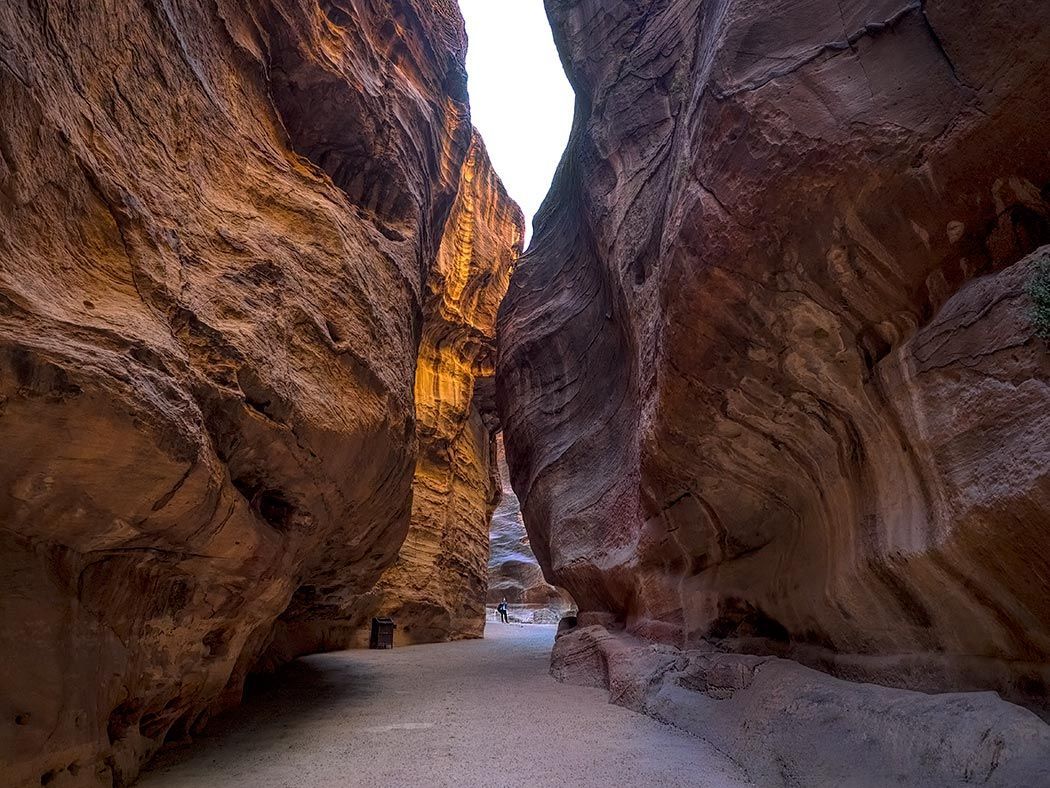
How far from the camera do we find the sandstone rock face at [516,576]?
37375 millimetres

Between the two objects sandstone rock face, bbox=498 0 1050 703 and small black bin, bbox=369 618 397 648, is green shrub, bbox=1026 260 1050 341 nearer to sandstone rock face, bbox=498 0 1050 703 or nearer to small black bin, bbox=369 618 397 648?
sandstone rock face, bbox=498 0 1050 703

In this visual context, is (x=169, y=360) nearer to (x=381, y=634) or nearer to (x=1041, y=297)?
(x=1041, y=297)

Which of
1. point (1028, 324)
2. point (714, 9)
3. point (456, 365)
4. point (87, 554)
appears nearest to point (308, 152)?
point (714, 9)

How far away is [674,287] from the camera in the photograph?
5480mm

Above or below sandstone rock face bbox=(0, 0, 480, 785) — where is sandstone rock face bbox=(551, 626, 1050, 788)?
below

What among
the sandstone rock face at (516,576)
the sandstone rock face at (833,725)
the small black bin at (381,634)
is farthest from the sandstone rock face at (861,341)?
the sandstone rock face at (516,576)

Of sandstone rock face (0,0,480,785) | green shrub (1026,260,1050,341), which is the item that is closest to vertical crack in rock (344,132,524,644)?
sandstone rock face (0,0,480,785)

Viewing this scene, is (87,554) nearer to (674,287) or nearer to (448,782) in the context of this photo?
(448,782)

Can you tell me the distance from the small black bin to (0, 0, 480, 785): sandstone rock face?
22.4 feet

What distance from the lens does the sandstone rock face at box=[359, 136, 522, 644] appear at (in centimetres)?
1612

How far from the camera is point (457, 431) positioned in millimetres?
18969

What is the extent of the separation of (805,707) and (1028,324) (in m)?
3.06

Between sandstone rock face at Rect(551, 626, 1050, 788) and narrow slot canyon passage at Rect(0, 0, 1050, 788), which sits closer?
sandstone rock face at Rect(551, 626, 1050, 788)

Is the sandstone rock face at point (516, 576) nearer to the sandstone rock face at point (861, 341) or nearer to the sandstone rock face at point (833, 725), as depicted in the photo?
the sandstone rock face at point (833, 725)
